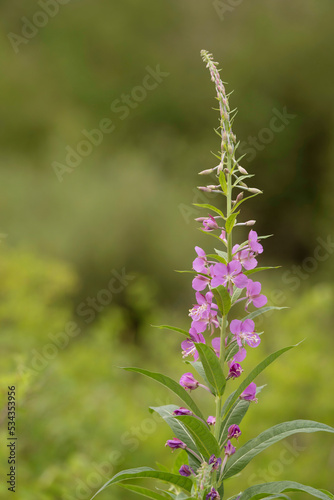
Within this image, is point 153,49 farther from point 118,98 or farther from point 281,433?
point 281,433

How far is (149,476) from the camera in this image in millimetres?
854

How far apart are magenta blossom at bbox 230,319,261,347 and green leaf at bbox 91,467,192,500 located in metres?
0.24

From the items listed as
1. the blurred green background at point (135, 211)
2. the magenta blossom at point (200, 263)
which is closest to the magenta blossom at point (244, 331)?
the magenta blossom at point (200, 263)

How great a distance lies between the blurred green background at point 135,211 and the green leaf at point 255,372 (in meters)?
1.04

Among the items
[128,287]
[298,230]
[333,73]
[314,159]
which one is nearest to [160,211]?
[128,287]

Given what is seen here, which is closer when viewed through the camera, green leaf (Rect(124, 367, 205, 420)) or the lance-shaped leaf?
green leaf (Rect(124, 367, 205, 420))

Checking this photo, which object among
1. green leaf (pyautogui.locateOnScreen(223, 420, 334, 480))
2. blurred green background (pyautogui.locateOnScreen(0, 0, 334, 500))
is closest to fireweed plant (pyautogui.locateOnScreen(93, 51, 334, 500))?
green leaf (pyautogui.locateOnScreen(223, 420, 334, 480))

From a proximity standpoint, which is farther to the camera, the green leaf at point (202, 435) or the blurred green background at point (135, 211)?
the blurred green background at point (135, 211)

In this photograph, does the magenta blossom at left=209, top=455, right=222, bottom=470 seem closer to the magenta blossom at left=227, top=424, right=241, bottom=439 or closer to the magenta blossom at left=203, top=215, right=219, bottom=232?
the magenta blossom at left=227, top=424, right=241, bottom=439

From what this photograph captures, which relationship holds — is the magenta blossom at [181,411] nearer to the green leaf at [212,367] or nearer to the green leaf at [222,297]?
the green leaf at [212,367]

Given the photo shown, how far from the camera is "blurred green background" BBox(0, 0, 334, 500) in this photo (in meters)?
3.10

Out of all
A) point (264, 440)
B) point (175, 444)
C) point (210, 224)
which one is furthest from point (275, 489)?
point (210, 224)

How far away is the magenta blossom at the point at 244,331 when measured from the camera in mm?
907

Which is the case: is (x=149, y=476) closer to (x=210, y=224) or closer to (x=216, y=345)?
(x=216, y=345)
